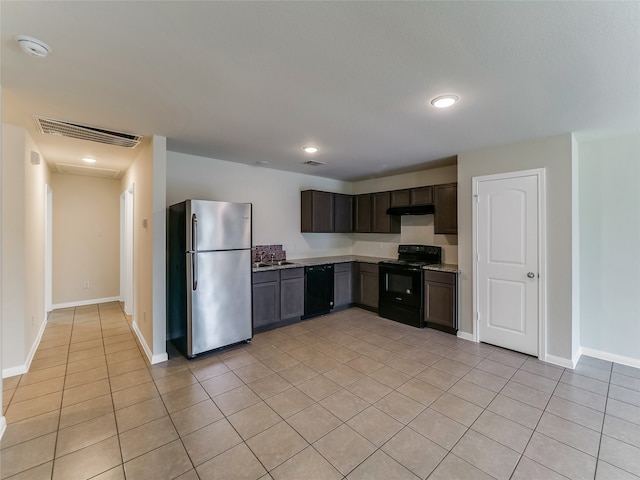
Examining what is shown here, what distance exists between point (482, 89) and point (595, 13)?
0.74 metres

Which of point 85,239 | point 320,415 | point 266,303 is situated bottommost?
point 320,415

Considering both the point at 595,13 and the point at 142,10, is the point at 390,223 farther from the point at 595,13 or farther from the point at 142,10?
the point at 142,10

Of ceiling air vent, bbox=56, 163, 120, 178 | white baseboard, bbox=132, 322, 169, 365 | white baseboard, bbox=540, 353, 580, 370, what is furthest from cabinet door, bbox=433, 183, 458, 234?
ceiling air vent, bbox=56, 163, 120, 178

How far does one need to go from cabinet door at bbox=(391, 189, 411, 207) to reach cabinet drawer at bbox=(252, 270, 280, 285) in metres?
2.41

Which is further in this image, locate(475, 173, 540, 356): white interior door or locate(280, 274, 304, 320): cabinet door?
locate(280, 274, 304, 320): cabinet door

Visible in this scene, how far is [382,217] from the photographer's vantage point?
529 centimetres

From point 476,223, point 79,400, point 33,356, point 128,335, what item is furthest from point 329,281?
point 33,356

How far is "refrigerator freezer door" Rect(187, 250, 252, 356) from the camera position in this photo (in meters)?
3.21

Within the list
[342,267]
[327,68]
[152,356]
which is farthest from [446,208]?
[152,356]

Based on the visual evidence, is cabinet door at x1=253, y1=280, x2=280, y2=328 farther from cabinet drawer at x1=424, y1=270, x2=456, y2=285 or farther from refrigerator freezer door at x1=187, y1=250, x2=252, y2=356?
cabinet drawer at x1=424, y1=270, x2=456, y2=285

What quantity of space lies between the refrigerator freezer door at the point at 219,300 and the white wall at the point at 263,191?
1255 mm

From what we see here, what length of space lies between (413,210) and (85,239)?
611cm

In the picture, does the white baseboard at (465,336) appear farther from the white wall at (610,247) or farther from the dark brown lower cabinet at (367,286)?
the dark brown lower cabinet at (367,286)

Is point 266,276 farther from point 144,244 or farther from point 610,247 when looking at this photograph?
point 610,247
